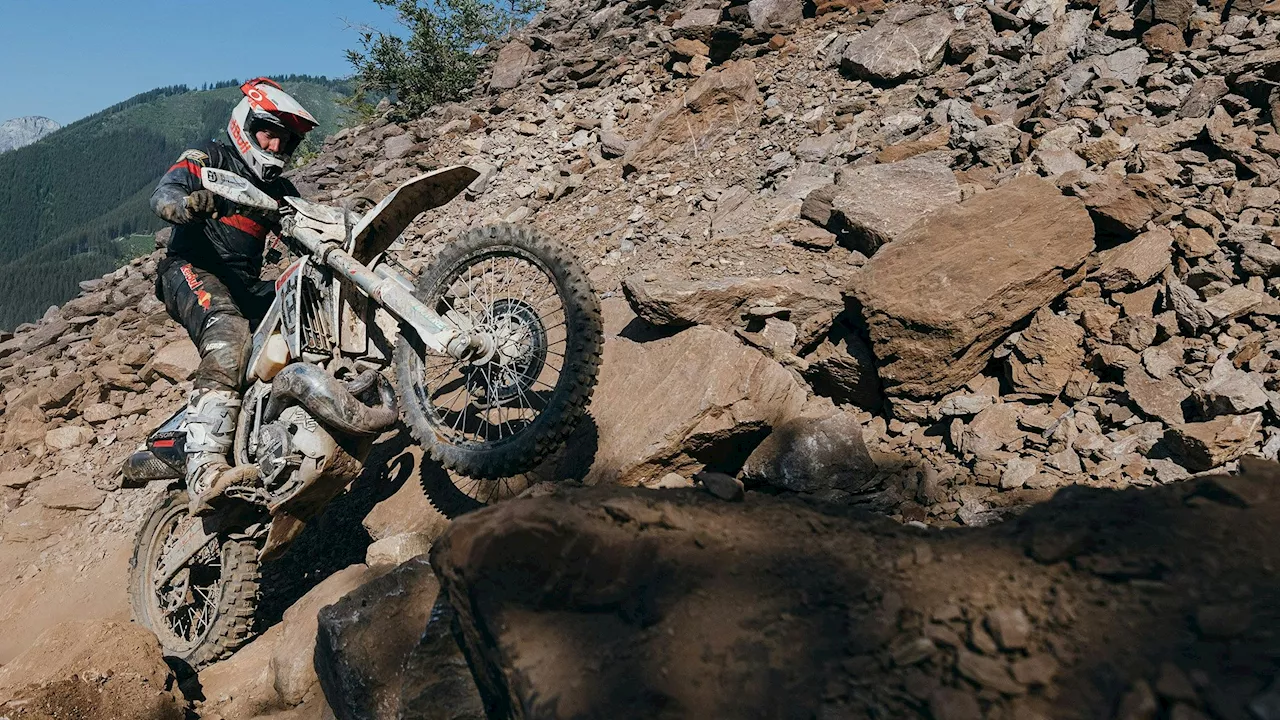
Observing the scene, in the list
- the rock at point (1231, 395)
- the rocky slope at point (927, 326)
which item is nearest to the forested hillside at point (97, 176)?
the rocky slope at point (927, 326)

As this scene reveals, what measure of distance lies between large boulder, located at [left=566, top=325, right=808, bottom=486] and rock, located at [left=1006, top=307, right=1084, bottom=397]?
0.96 m

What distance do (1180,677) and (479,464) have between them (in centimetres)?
262

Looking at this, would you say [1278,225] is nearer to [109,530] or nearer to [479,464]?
[479,464]

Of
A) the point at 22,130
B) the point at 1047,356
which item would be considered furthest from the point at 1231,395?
the point at 22,130

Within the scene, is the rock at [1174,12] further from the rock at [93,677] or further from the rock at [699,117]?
the rock at [93,677]

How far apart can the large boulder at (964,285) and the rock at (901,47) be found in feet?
8.66

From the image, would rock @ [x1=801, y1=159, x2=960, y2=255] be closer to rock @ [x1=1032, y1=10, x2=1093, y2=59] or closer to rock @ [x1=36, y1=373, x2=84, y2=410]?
rock @ [x1=1032, y1=10, x2=1093, y2=59]

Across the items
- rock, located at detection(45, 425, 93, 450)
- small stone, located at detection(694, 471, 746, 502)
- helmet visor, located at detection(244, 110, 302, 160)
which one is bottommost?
rock, located at detection(45, 425, 93, 450)

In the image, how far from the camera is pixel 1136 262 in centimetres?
345

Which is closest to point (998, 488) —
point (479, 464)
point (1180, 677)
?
point (1180, 677)

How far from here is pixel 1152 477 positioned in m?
2.82

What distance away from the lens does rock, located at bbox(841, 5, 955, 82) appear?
5.84 metres

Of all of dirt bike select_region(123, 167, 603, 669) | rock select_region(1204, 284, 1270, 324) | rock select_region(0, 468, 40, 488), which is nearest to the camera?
rock select_region(1204, 284, 1270, 324)

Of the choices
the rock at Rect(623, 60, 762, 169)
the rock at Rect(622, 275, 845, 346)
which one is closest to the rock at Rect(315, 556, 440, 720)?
the rock at Rect(622, 275, 845, 346)
